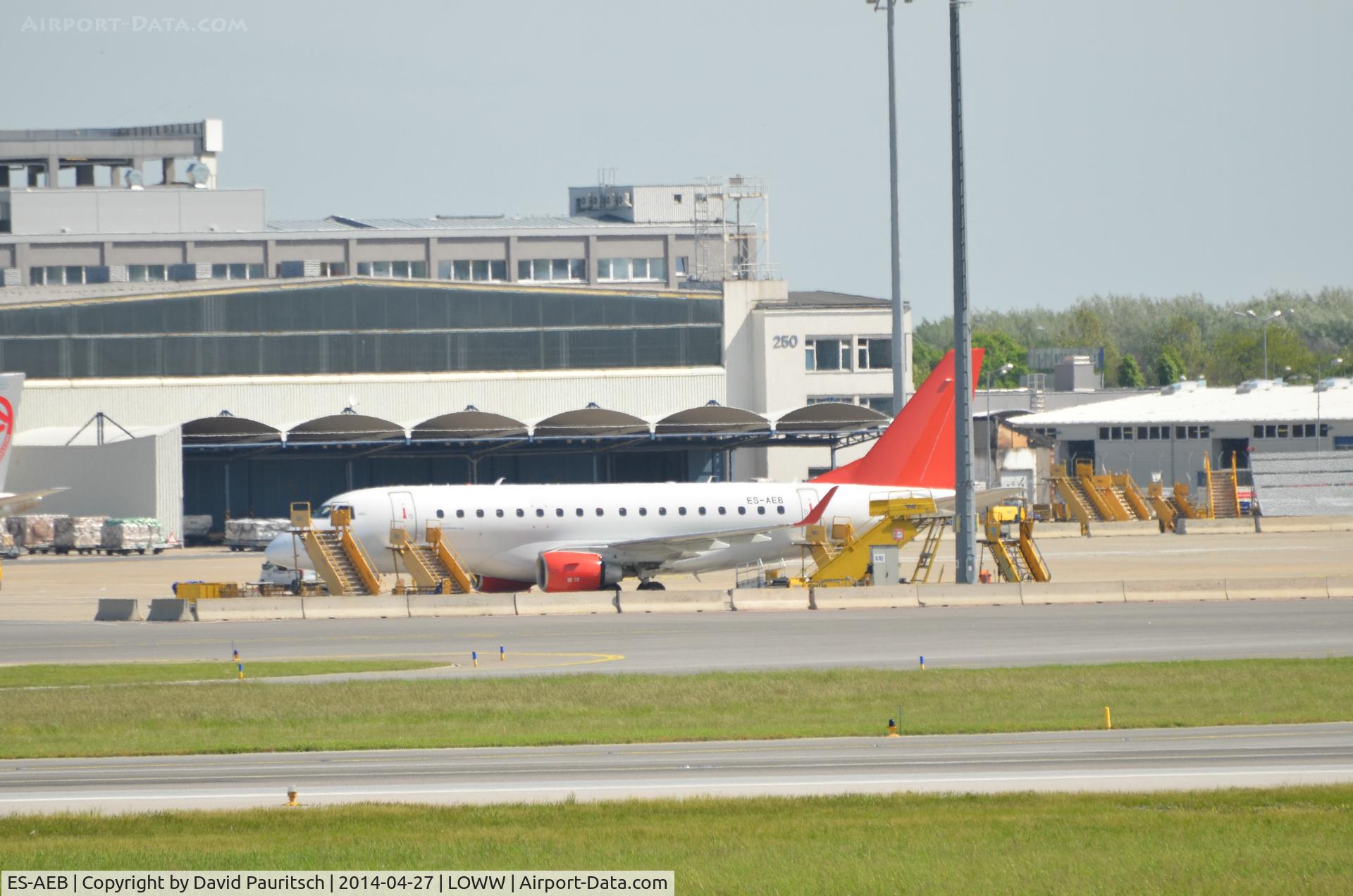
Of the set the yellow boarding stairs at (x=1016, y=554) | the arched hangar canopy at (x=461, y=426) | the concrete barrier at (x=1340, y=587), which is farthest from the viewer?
the arched hangar canopy at (x=461, y=426)

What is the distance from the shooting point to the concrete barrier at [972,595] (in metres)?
44.2

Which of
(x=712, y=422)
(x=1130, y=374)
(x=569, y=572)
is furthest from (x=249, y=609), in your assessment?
(x=1130, y=374)

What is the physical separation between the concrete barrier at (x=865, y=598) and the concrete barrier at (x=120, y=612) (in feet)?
61.8

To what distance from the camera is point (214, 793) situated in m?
19.6

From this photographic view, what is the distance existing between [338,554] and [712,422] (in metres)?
41.0

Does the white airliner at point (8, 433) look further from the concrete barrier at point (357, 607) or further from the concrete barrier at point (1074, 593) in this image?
the concrete barrier at point (1074, 593)

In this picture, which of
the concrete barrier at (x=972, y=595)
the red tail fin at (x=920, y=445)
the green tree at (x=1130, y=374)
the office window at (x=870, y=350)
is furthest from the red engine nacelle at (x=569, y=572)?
the green tree at (x=1130, y=374)

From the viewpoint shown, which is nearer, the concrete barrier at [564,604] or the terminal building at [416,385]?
the concrete barrier at [564,604]

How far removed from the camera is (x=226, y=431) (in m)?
82.8

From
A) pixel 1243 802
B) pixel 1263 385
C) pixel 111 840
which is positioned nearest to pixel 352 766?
pixel 111 840

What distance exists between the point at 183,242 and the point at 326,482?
42182 mm

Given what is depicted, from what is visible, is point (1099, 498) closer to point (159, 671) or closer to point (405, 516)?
point (405, 516)

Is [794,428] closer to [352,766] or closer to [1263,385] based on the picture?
[1263,385]

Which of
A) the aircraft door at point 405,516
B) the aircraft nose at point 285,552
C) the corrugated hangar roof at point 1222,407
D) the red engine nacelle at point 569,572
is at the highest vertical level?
the corrugated hangar roof at point 1222,407
